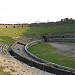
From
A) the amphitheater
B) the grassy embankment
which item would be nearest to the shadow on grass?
the grassy embankment

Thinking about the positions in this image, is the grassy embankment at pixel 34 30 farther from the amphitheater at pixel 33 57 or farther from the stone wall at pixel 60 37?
the stone wall at pixel 60 37

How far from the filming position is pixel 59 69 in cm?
2548

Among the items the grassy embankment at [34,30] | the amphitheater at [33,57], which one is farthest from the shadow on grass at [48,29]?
the amphitheater at [33,57]

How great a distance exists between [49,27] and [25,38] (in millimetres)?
17264

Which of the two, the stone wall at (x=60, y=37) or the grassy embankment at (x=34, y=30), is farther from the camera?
the grassy embankment at (x=34, y=30)

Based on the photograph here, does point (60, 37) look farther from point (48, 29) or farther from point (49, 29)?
point (48, 29)

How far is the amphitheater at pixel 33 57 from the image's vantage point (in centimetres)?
2542

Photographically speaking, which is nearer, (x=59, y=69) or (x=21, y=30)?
(x=59, y=69)

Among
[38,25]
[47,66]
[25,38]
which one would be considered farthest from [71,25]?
[47,66]

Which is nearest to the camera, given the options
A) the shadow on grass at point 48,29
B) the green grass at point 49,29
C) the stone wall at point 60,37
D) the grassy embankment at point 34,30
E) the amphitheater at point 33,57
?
the amphitheater at point 33,57

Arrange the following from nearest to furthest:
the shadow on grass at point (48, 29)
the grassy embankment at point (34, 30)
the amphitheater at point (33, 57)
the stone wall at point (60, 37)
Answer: the amphitheater at point (33, 57) → the stone wall at point (60, 37) → the grassy embankment at point (34, 30) → the shadow on grass at point (48, 29)

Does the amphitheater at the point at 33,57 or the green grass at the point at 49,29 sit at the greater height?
the green grass at the point at 49,29

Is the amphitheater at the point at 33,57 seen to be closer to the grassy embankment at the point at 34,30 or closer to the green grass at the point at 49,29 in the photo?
the grassy embankment at the point at 34,30

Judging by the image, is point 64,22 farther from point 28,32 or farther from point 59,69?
point 59,69
